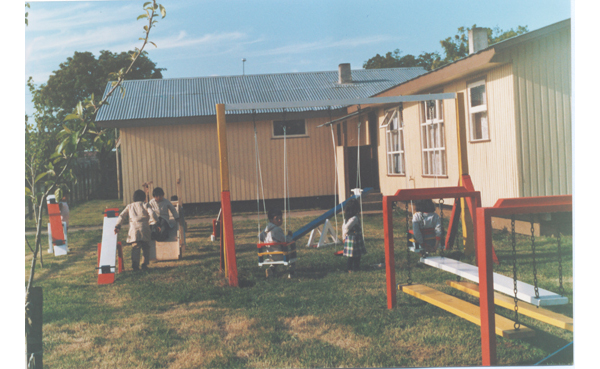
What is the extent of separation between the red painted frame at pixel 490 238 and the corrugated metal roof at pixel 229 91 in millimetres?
12936

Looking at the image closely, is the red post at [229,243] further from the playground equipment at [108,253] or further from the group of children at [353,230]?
the playground equipment at [108,253]

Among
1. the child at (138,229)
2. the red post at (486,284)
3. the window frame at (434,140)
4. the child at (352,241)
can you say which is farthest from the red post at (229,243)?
the window frame at (434,140)

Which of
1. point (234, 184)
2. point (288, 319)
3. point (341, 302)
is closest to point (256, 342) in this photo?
point (288, 319)

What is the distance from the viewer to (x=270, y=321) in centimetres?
525

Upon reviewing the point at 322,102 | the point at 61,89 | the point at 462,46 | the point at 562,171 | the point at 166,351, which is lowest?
the point at 166,351

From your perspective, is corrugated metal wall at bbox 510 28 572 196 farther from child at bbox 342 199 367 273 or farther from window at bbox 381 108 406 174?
window at bbox 381 108 406 174

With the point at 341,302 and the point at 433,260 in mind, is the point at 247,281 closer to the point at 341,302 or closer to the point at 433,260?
the point at 341,302

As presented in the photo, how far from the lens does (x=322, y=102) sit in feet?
22.3

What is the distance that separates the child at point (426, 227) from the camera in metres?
6.57

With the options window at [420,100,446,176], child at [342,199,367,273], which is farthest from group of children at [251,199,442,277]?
window at [420,100,446,176]

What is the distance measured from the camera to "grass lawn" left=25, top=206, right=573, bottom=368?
4.30m

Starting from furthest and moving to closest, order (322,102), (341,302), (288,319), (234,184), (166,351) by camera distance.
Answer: (234,184)
(322,102)
(341,302)
(288,319)
(166,351)

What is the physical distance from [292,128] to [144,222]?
31.0 ft

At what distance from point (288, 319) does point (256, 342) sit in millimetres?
693
